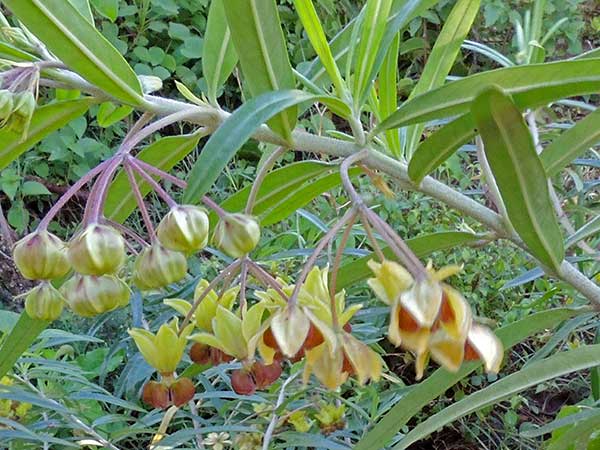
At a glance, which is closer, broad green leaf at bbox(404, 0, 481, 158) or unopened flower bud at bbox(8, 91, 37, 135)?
unopened flower bud at bbox(8, 91, 37, 135)

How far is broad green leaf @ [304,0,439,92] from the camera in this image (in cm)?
66

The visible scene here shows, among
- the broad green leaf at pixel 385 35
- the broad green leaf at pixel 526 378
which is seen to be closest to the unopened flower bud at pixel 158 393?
the broad green leaf at pixel 526 378

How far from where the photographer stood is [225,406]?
1.16 m

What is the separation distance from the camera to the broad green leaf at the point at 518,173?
17.9 inches

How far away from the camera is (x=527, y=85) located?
0.50 metres

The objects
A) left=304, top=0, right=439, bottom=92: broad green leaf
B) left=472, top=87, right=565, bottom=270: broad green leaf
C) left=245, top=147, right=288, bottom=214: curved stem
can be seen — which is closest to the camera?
left=472, top=87, right=565, bottom=270: broad green leaf

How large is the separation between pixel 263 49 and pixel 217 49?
0.18m

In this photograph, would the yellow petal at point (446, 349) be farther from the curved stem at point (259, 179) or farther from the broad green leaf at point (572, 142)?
the broad green leaf at point (572, 142)

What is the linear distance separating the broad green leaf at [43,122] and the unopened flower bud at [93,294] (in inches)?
5.2

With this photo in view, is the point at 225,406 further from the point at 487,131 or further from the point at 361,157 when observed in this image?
the point at 487,131

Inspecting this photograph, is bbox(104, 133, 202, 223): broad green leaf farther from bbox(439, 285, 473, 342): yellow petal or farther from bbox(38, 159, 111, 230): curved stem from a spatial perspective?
bbox(439, 285, 473, 342): yellow petal

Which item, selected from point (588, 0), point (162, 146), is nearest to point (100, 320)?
point (162, 146)

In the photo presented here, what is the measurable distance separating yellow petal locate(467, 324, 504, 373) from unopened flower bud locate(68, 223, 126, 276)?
0.74 ft

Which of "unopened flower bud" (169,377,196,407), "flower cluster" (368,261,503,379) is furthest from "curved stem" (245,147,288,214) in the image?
"unopened flower bud" (169,377,196,407)
